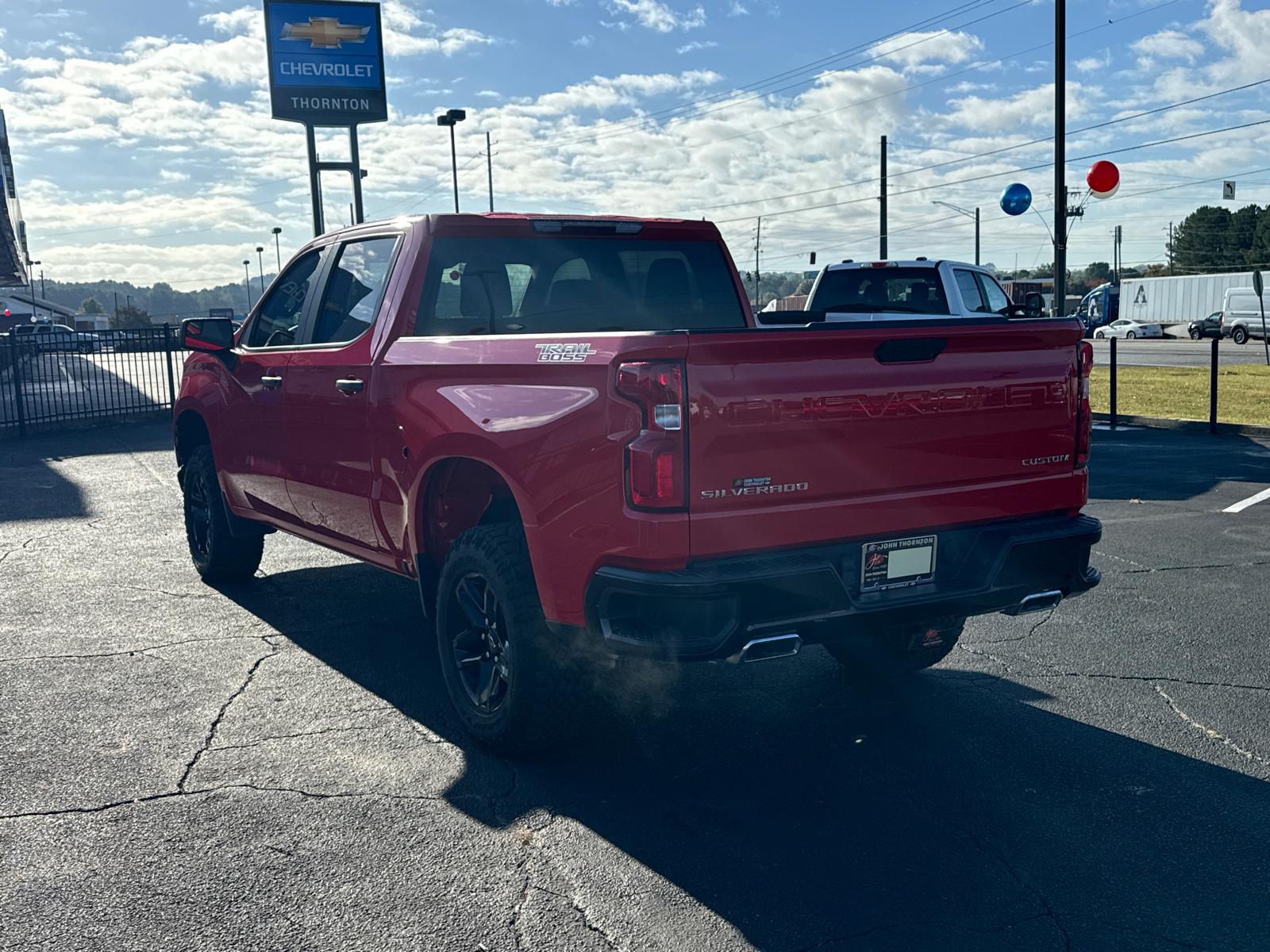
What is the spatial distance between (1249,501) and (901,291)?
5104 mm

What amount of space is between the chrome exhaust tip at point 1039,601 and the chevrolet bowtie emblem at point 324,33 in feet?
107

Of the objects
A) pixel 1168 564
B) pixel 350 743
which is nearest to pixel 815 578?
pixel 350 743

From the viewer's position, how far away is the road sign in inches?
1259

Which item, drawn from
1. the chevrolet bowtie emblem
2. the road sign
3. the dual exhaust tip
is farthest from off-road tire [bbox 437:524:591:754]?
the chevrolet bowtie emblem

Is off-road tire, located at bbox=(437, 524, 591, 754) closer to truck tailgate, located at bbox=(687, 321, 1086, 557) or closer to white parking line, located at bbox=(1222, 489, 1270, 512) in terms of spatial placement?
truck tailgate, located at bbox=(687, 321, 1086, 557)

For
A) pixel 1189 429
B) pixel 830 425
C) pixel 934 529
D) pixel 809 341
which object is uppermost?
pixel 809 341

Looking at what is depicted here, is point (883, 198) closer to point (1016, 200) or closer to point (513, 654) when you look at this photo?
point (1016, 200)

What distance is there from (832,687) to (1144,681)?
138 centimetres

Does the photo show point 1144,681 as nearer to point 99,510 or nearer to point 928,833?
point 928,833

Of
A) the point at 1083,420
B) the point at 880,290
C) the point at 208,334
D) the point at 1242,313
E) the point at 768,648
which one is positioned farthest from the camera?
the point at 1242,313

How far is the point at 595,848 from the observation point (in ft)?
11.6

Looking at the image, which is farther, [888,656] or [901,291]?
[901,291]

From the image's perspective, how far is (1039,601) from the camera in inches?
164

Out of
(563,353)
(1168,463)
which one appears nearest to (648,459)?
(563,353)
